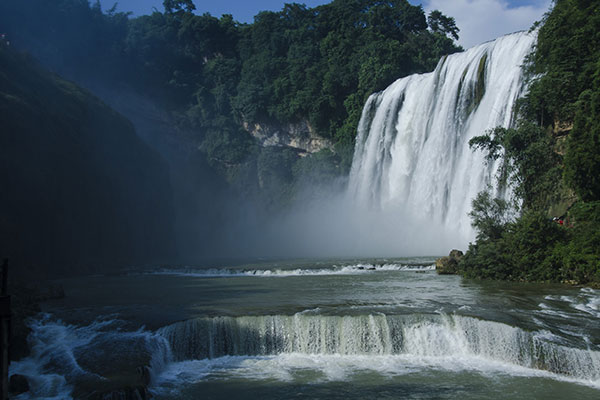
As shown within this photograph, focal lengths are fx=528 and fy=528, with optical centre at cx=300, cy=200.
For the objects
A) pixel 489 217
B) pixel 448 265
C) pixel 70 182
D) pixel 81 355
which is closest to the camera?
pixel 81 355

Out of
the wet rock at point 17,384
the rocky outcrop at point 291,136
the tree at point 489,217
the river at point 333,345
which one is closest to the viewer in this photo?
the wet rock at point 17,384

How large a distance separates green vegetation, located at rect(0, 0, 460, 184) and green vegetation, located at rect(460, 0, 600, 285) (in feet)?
86.9

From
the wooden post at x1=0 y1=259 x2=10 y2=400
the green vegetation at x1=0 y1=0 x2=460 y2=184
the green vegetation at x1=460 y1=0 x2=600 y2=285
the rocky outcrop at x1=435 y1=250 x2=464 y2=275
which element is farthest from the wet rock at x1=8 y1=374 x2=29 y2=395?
the green vegetation at x1=0 y1=0 x2=460 y2=184

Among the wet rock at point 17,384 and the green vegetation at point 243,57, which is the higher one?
the green vegetation at point 243,57

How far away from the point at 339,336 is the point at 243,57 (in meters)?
58.3

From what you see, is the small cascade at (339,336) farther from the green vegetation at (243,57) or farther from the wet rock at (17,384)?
the green vegetation at (243,57)

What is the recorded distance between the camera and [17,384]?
10.5 m

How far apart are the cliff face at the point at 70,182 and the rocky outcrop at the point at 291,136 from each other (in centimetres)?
1551

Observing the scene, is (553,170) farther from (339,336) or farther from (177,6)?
(177,6)

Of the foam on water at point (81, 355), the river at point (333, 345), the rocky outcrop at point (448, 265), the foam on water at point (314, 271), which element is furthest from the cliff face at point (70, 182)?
the rocky outcrop at point (448, 265)

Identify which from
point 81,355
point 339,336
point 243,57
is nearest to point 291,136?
point 243,57

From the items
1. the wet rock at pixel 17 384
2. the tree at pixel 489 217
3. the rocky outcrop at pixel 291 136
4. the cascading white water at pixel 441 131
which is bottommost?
the wet rock at pixel 17 384

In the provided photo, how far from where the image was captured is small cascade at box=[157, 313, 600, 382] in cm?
1289

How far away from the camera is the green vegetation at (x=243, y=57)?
5384 centimetres
